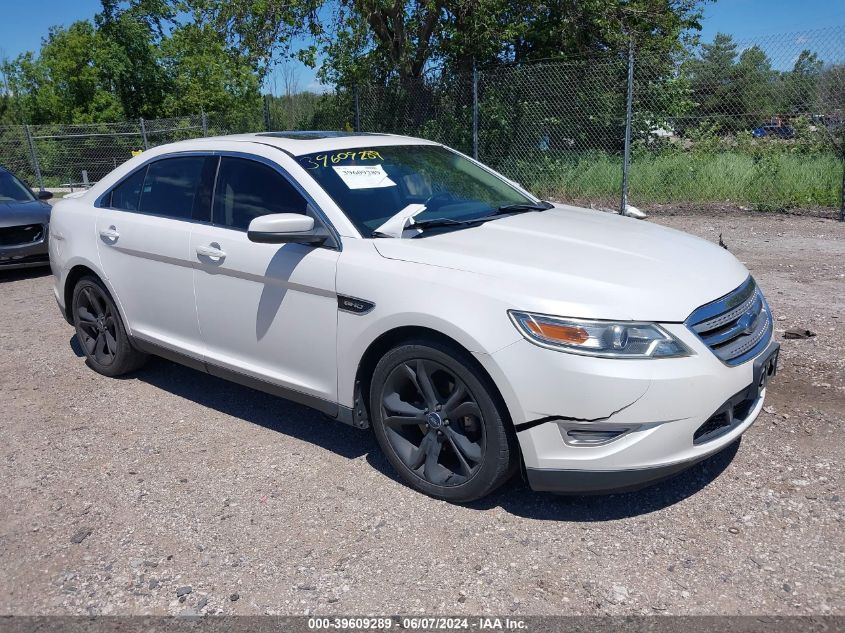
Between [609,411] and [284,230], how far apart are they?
1769mm

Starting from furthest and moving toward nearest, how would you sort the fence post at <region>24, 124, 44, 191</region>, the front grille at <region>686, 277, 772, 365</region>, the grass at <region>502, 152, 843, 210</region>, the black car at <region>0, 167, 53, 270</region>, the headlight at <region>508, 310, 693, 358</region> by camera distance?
the fence post at <region>24, 124, 44, 191</region>, the grass at <region>502, 152, 843, 210</region>, the black car at <region>0, 167, 53, 270</region>, the front grille at <region>686, 277, 772, 365</region>, the headlight at <region>508, 310, 693, 358</region>

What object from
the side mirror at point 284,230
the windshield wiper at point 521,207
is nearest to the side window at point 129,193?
the side mirror at point 284,230

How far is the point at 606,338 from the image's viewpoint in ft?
9.90

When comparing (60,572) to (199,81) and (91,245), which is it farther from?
(199,81)

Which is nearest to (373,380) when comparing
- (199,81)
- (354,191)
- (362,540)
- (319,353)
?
(319,353)

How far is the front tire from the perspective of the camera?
127 inches

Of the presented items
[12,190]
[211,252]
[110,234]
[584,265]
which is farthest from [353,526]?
[12,190]

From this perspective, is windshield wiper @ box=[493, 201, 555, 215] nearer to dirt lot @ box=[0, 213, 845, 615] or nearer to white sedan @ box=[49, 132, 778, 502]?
white sedan @ box=[49, 132, 778, 502]

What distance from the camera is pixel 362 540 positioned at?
328 cm

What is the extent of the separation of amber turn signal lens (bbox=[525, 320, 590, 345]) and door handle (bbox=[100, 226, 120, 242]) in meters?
3.12

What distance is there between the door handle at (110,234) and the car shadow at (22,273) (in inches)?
200

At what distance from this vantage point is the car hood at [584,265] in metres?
3.09

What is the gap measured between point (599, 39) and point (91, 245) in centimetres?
1109

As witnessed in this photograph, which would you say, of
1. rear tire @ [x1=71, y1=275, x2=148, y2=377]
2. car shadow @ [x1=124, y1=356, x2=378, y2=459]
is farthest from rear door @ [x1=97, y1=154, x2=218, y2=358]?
car shadow @ [x1=124, y1=356, x2=378, y2=459]
